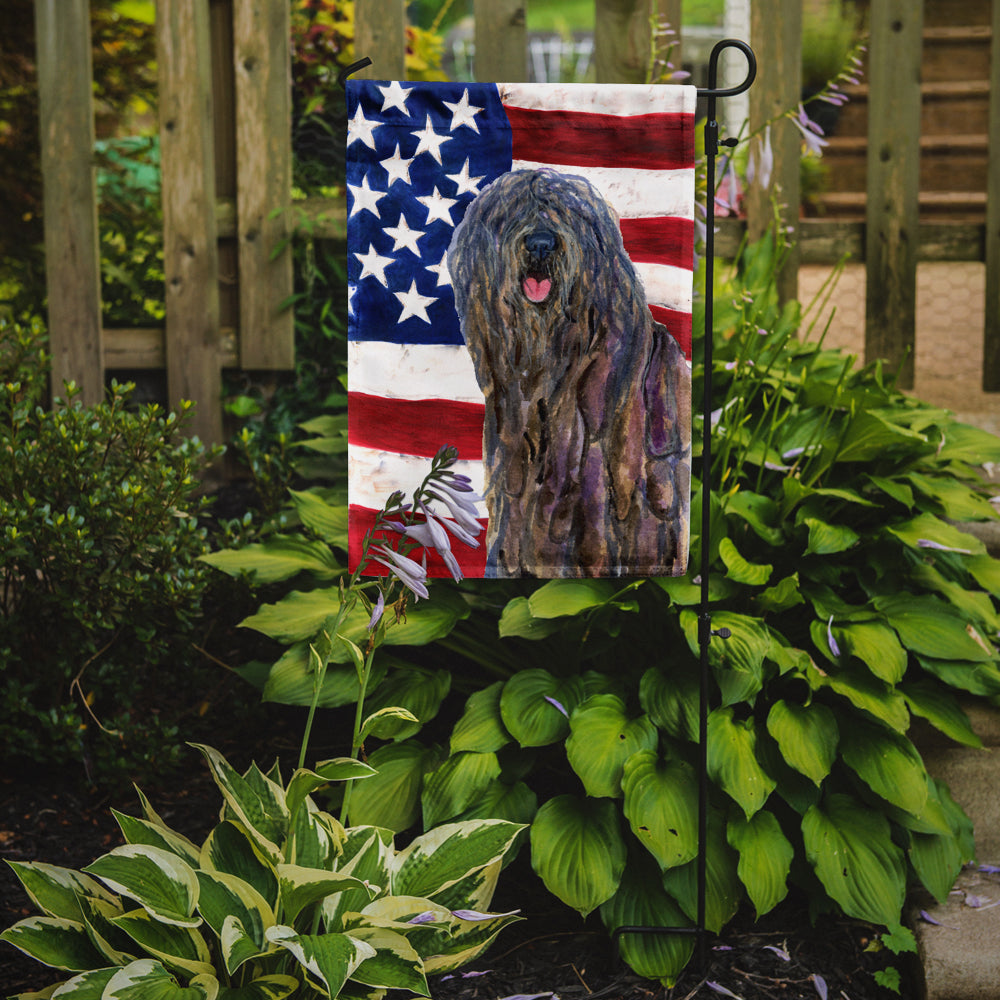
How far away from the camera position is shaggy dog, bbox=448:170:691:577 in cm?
194

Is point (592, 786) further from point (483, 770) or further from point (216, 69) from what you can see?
point (216, 69)

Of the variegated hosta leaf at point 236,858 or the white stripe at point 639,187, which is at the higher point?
the white stripe at point 639,187

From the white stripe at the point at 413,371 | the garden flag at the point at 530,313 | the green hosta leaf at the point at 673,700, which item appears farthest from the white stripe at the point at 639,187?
the green hosta leaf at the point at 673,700

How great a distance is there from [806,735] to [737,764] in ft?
0.56

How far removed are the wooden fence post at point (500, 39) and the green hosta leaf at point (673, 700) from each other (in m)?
2.05

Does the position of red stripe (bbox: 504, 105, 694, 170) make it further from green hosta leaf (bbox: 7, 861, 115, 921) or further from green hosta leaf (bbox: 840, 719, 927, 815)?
green hosta leaf (bbox: 7, 861, 115, 921)

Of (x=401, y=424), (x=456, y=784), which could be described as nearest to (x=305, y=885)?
(x=456, y=784)

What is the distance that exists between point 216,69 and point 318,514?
1.81 m

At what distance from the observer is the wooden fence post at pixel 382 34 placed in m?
3.22

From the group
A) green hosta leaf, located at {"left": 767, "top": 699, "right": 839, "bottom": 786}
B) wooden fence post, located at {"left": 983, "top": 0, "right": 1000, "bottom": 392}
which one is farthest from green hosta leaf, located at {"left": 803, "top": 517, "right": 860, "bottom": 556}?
wooden fence post, located at {"left": 983, "top": 0, "right": 1000, "bottom": 392}

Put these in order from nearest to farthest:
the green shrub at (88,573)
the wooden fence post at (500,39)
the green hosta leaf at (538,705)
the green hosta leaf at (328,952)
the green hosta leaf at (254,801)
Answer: the green hosta leaf at (328,952), the green hosta leaf at (254,801), the green hosta leaf at (538,705), the green shrub at (88,573), the wooden fence post at (500,39)

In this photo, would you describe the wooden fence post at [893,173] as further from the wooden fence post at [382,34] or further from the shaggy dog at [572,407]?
the shaggy dog at [572,407]

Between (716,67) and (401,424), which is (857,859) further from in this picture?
(716,67)

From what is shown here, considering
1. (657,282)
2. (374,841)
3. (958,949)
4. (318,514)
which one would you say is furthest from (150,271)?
(958,949)
